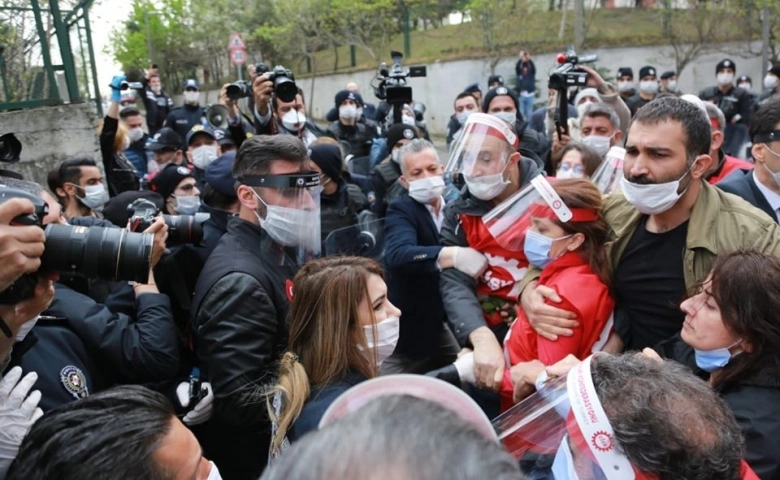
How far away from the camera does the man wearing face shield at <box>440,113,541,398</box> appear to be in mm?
2922

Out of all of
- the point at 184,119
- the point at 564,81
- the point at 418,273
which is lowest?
the point at 418,273

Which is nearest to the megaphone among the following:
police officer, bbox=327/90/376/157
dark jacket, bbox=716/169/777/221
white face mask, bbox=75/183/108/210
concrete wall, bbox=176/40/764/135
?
police officer, bbox=327/90/376/157

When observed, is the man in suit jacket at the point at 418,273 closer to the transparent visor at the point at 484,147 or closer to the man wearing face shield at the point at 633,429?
the transparent visor at the point at 484,147

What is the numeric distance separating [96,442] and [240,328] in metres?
0.98

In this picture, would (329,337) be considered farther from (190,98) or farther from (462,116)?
(190,98)

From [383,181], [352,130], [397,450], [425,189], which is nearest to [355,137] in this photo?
[352,130]

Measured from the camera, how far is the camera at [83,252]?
5.67ft

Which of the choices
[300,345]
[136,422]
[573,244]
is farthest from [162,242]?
[573,244]

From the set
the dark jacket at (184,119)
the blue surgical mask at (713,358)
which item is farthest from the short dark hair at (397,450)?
the dark jacket at (184,119)

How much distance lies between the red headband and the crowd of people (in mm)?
11

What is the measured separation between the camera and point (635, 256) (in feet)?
8.14

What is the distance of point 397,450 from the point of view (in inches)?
31.2

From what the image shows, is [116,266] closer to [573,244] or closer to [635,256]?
[573,244]

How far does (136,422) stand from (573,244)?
74.1 inches
